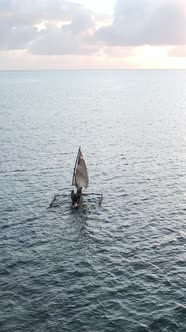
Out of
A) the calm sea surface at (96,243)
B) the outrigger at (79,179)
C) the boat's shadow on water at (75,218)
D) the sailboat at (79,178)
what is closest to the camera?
the calm sea surface at (96,243)

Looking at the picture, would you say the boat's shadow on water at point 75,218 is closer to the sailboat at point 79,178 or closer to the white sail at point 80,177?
the sailboat at point 79,178

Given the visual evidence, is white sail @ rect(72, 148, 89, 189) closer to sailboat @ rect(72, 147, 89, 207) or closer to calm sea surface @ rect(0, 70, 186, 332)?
sailboat @ rect(72, 147, 89, 207)

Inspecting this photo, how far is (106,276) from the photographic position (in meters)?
44.7

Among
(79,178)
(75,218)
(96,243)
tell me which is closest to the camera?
(96,243)

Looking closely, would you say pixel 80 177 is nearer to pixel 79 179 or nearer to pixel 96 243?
pixel 79 179

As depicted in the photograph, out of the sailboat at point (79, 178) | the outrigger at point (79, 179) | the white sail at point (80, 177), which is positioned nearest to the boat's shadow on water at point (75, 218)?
the outrigger at point (79, 179)

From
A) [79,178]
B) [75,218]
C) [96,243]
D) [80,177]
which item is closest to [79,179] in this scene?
[79,178]

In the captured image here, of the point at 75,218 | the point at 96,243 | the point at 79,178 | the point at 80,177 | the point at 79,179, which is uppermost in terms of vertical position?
the point at 80,177

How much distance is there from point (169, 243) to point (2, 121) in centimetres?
12537

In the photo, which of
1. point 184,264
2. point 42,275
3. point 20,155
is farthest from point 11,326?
point 20,155

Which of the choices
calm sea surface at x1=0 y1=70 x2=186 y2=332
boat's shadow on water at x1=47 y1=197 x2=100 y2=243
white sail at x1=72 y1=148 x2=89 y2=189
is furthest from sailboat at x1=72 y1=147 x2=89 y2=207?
calm sea surface at x1=0 y1=70 x2=186 y2=332

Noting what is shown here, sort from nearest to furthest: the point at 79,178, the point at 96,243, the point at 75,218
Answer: the point at 96,243 → the point at 75,218 → the point at 79,178

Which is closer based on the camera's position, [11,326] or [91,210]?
[11,326]

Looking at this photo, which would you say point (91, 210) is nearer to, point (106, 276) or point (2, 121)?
point (106, 276)
